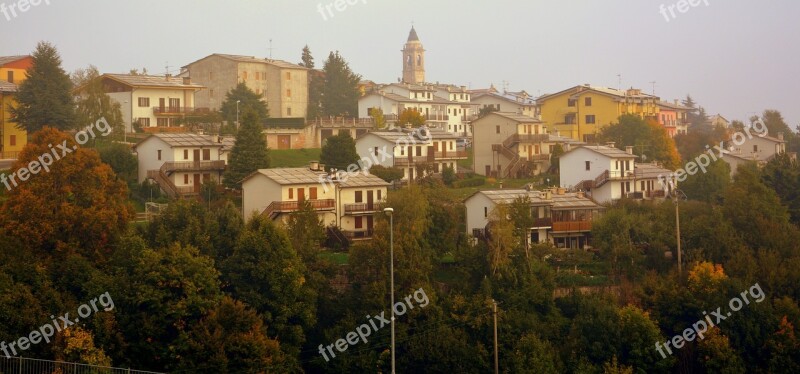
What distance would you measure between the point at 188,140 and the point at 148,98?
467 inches

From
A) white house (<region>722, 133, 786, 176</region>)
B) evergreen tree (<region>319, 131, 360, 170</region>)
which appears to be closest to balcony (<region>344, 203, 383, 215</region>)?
evergreen tree (<region>319, 131, 360, 170</region>)

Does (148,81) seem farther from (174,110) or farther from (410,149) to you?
(410,149)

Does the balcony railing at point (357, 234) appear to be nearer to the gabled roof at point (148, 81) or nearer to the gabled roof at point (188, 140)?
the gabled roof at point (188, 140)

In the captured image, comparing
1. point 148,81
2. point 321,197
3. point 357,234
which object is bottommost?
point 357,234

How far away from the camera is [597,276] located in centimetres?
4481

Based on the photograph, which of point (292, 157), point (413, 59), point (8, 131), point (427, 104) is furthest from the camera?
point (413, 59)

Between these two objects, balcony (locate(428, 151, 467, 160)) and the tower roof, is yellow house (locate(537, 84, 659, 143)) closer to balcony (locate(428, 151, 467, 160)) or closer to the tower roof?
balcony (locate(428, 151, 467, 160))

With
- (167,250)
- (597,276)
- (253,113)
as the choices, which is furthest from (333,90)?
(167,250)

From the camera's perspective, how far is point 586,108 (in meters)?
81.7

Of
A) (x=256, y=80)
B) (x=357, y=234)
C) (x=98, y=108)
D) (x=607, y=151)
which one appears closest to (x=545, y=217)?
(x=357, y=234)

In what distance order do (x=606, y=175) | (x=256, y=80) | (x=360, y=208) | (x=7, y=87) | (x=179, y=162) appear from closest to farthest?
(x=360, y=208), (x=179, y=162), (x=606, y=175), (x=7, y=87), (x=256, y=80)

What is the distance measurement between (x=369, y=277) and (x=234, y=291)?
4.74 metres

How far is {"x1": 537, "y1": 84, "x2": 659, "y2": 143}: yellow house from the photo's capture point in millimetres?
80375

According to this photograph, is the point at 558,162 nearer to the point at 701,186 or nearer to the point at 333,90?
the point at 701,186
